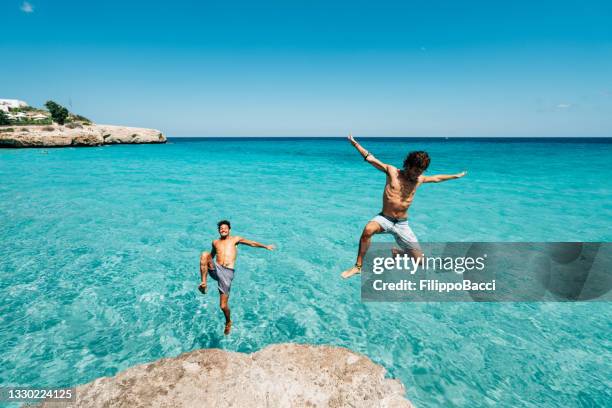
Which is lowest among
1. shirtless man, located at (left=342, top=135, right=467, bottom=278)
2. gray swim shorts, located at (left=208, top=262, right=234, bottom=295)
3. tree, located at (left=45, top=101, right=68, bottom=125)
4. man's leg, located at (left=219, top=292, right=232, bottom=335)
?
man's leg, located at (left=219, top=292, right=232, bottom=335)

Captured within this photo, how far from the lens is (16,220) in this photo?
11.9 metres

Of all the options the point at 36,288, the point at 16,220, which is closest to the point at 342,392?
the point at 36,288

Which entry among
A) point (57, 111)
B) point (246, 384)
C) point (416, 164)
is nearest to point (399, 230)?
point (416, 164)

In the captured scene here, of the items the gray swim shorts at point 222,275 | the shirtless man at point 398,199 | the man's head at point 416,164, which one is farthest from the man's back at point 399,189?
the gray swim shorts at point 222,275

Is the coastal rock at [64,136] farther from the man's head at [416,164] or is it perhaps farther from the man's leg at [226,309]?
the man's head at [416,164]

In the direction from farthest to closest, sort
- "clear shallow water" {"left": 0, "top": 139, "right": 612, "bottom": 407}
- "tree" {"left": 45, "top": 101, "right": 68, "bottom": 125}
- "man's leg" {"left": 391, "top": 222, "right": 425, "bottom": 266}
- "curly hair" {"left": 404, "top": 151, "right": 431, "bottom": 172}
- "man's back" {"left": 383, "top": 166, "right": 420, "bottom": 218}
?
"tree" {"left": 45, "top": 101, "right": 68, "bottom": 125} → "man's leg" {"left": 391, "top": 222, "right": 425, "bottom": 266} → "man's back" {"left": 383, "top": 166, "right": 420, "bottom": 218} → "clear shallow water" {"left": 0, "top": 139, "right": 612, "bottom": 407} → "curly hair" {"left": 404, "top": 151, "right": 431, "bottom": 172}

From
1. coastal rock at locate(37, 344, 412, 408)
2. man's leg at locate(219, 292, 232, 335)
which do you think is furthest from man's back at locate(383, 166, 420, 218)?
man's leg at locate(219, 292, 232, 335)

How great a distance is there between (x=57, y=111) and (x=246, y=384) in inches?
2997

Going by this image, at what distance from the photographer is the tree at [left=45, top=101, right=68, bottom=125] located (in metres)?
57.8

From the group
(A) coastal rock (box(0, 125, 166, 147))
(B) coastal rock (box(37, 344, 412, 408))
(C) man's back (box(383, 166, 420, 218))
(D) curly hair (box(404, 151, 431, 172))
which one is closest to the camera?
(B) coastal rock (box(37, 344, 412, 408))

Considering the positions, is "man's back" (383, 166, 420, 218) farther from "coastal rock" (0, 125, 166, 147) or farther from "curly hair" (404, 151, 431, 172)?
"coastal rock" (0, 125, 166, 147)

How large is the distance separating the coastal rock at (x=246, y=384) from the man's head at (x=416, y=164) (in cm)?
298

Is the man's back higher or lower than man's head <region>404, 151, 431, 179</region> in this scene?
lower

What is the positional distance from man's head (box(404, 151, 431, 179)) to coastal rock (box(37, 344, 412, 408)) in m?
2.98
